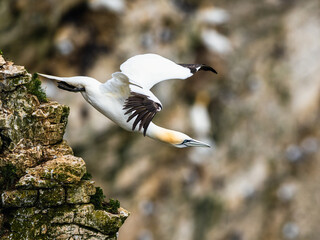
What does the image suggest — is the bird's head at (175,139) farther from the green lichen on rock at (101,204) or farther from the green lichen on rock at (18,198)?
the green lichen on rock at (18,198)

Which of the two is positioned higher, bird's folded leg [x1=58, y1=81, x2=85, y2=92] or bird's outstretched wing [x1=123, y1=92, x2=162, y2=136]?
bird's folded leg [x1=58, y1=81, x2=85, y2=92]

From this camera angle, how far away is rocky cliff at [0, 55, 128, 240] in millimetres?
7902

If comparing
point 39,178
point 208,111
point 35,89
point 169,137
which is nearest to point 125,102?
point 169,137

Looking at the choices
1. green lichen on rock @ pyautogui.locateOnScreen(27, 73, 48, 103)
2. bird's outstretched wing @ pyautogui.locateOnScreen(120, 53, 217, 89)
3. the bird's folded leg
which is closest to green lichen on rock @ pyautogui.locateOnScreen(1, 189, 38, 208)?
green lichen on rock @ pyautogui.locateOnScreen(27, 73, 48, 103)

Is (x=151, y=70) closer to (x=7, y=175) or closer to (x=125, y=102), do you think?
(x=125, y=102)

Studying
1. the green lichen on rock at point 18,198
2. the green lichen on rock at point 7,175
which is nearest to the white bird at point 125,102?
the green lichen on rock at point 7,175

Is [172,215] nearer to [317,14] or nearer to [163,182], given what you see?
[163,182]

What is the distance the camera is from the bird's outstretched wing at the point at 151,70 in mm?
9906

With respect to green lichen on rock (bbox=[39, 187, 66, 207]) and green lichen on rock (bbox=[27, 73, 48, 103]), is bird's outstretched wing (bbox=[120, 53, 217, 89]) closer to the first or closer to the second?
green lichen on rock (bbox=[27, 73, 48, 103])

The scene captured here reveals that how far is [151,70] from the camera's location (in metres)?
10.1

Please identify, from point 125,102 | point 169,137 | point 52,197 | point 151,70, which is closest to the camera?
point 52,197

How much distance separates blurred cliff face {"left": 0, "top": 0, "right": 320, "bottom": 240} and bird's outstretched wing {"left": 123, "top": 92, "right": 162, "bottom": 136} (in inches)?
419

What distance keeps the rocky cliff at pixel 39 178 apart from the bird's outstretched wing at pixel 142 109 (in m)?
0.76

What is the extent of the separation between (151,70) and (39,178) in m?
2.81
